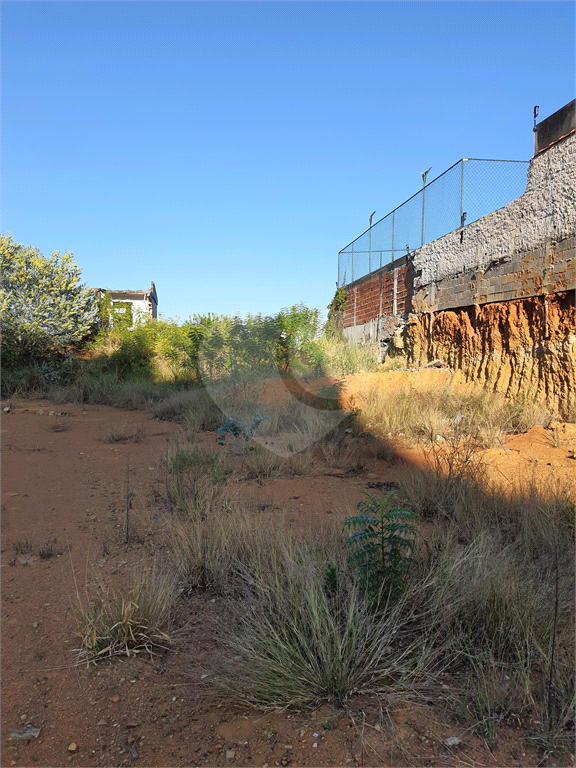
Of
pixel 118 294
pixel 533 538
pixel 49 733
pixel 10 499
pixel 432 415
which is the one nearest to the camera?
pixel 49 733

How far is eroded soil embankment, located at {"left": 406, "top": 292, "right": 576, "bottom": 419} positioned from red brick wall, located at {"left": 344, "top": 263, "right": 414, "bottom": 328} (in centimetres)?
178

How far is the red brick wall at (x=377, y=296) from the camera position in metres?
12.4

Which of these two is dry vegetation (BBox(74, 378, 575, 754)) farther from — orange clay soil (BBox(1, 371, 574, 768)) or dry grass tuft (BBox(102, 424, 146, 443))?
dry grass tuft (BBox(102, 424, 146, 443))

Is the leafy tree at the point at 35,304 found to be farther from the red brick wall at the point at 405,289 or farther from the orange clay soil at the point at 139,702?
the orange clay soil at the point at 139,702

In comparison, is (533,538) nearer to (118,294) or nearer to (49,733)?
(49,733)

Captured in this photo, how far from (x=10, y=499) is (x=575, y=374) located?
6794mm

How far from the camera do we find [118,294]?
23016mm

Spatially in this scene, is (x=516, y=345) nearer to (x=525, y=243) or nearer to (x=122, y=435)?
(x=525, y=243)

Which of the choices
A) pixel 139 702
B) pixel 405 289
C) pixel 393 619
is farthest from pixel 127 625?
pixel 405 289

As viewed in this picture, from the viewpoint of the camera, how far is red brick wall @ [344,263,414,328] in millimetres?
12359

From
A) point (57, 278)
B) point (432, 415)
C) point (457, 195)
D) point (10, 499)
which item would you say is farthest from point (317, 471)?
point (57, 278)

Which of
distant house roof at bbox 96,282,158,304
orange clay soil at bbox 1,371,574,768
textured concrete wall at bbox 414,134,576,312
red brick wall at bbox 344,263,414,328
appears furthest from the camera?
distant house roof at bbox 96,282,158,304

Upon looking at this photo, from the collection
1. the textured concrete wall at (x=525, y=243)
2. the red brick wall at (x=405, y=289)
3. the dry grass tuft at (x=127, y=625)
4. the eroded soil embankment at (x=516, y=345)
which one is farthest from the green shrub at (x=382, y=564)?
the red brick wall at (x=405, y=289)

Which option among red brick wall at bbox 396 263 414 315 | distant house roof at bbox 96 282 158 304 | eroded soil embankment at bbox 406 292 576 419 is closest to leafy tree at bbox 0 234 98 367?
distant house roof at bbox 96 282 158 304
